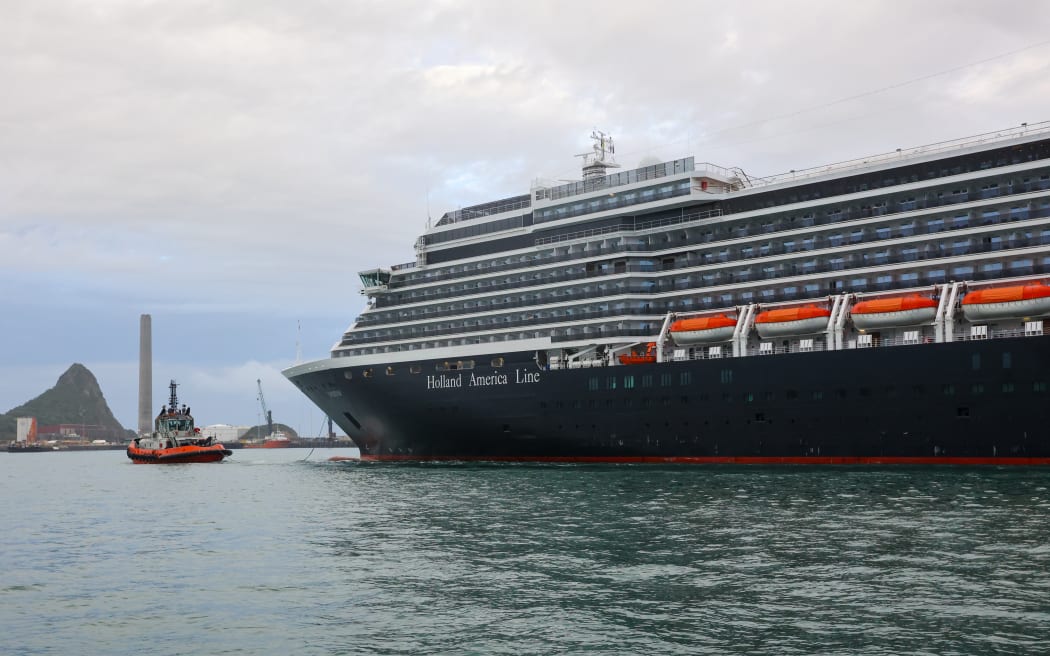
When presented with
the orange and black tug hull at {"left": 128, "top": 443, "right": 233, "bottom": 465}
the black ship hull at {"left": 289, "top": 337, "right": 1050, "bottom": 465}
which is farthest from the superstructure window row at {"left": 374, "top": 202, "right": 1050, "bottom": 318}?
the orange and black tug hull at {"left": 128, "top": 443, "right": 233, "bottom": 465}

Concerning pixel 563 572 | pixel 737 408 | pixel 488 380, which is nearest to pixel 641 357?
pixel 737 408

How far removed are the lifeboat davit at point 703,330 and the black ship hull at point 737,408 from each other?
257 cm

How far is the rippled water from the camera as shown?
57.1 ft

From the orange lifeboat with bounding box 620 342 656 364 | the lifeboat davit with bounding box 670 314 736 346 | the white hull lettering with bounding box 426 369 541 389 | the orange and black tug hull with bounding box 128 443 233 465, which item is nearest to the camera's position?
the lifeboat davit with bounding box 670 314 736 346

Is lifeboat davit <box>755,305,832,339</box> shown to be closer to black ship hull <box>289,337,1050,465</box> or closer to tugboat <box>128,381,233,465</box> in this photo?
black ship hull <box>289,337,1050,465</box>

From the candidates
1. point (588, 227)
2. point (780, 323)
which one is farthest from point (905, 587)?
point (588, 227)

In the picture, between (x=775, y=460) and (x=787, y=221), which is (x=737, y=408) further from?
(x=787, y=221)

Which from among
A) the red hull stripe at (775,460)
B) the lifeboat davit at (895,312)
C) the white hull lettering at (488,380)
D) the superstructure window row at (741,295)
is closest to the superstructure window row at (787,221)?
the superstructure window row at (741,295)

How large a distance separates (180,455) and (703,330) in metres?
62.3

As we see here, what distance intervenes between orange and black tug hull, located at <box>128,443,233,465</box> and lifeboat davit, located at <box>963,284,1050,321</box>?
76.2 meters

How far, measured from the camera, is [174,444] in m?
99.1

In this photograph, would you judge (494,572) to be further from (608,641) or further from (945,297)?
(945,297)

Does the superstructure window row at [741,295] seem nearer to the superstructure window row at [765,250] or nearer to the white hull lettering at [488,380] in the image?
the superstructure window row at [765,250]

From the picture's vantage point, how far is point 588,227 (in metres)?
66.8
